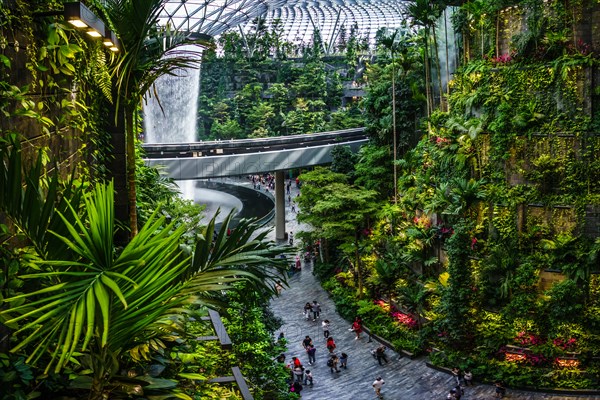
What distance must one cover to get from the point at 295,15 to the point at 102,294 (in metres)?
70.0

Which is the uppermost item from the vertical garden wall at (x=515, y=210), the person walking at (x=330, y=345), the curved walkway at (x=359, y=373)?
the vertical garden wall at (x=515, y=210)

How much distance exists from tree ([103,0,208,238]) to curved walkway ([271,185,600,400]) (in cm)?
1322

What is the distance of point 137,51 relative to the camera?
4.88 metres

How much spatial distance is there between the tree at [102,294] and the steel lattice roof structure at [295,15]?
43.1m

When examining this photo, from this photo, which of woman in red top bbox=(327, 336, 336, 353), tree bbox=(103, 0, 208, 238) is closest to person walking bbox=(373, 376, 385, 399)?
woman in red top bbox=(327, 336, 336, 353)

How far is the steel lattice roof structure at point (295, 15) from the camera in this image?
152 ft

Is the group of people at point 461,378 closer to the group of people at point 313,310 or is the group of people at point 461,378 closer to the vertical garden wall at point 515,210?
the vertical garden wall at point 515,210

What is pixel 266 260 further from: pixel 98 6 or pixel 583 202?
pixel 583 202

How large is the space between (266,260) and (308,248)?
29355 millimetres

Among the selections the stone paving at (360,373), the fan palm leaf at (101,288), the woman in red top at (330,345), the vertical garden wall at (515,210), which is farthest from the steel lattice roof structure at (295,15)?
the fan palm leaf at (101,288)

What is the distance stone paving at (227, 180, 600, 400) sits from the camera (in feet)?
58.4

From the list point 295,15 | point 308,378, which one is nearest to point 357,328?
point 308,378

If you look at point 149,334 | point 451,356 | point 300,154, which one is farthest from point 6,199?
point 300,154

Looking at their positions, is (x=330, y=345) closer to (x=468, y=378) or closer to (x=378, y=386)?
(x=378, y=386)
